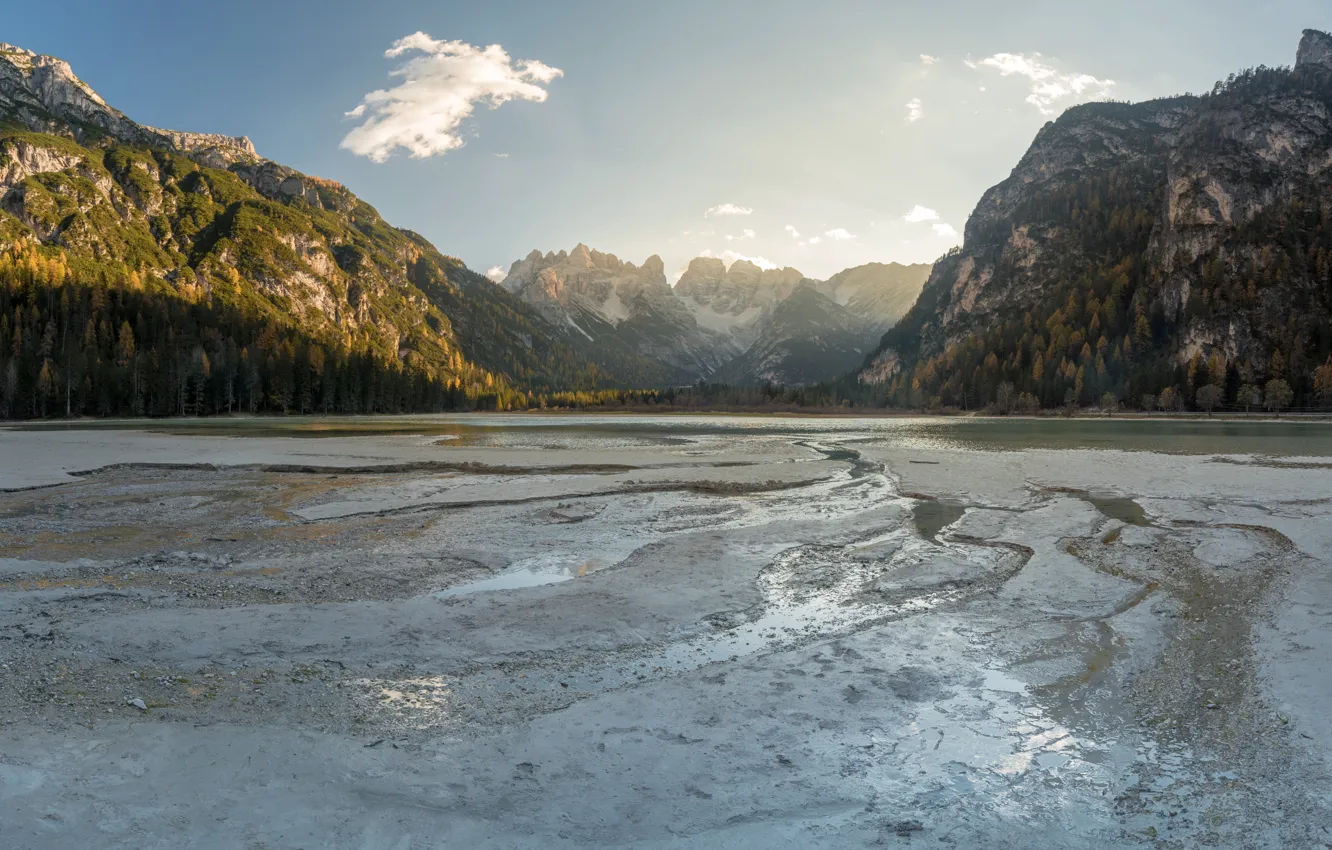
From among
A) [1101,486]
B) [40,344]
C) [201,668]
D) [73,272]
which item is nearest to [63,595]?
[201,668]

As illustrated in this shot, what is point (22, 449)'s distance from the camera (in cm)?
3909

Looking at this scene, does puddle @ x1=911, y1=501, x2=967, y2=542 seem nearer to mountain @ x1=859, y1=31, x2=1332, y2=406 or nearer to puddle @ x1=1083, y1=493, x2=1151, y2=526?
puddle @ x1=1083, y1=493, x2=1151, y2=526

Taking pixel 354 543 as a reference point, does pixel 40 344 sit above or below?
above

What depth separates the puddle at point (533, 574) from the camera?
486 inches

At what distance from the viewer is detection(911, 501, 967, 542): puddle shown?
59.3 feet

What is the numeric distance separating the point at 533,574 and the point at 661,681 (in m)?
5.89

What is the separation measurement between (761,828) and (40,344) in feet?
507

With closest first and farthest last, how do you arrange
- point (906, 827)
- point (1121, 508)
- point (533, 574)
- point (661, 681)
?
point (906, 827)
point (661, 681)
point (533, 574)
point (1121, 508)

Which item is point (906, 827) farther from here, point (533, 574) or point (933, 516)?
point (933, 516)

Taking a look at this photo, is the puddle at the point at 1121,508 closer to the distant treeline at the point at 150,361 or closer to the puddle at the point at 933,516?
the puddle at the point at 933,516

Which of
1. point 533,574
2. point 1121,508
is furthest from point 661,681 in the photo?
point 1121,508

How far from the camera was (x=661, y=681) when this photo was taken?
817 cm

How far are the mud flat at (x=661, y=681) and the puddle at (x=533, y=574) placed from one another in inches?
5.0

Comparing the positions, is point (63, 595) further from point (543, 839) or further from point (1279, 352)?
point (1279, 352)
